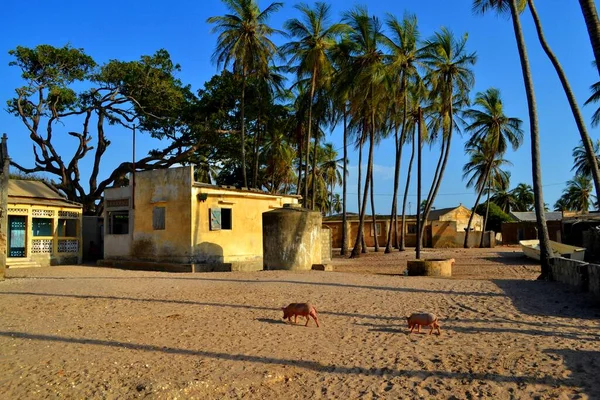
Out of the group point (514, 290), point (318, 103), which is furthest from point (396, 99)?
point (514, 290)

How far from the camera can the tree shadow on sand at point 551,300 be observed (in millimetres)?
9672

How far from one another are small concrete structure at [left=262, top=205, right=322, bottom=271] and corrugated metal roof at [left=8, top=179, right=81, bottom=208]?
9815 mm

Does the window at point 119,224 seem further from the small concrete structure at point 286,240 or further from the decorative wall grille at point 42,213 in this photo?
the small concrete structure at point 286,240

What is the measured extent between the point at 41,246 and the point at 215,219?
7.68m

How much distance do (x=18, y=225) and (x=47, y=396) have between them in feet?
58.2

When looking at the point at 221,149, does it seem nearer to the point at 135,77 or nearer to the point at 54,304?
the point at 135,77

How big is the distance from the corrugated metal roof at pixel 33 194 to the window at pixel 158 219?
478cm

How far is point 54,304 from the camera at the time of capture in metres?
10.9

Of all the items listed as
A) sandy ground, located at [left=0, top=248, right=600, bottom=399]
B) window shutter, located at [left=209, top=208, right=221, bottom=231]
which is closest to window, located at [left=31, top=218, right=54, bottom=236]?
window shutter, located at [left=209, top=208, right=221, bottom=231]

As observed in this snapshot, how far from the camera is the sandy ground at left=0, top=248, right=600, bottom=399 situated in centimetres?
578

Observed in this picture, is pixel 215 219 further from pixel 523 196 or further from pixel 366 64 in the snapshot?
pixel 523 196

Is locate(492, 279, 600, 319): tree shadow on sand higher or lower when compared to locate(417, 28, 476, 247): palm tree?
lower

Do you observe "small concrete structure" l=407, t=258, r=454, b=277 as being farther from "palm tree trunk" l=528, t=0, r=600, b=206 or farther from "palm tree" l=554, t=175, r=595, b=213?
"palm tree" l=554, t=175, r=595, b=213

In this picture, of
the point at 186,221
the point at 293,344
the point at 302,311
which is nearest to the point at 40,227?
the point at 186,221
